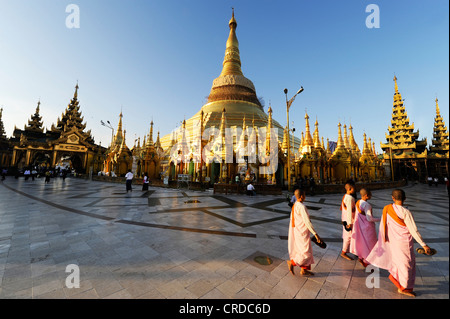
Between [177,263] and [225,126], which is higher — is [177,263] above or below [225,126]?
below

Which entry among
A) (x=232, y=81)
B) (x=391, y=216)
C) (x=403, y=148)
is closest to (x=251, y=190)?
(x=391, y=216)

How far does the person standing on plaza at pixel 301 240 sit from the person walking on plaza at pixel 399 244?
1044mm

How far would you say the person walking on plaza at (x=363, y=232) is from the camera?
321 cm

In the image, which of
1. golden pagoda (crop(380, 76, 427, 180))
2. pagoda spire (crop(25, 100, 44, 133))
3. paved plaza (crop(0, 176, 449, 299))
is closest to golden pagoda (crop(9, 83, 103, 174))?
pagoda spire (crop(25, 100, 44, 133))

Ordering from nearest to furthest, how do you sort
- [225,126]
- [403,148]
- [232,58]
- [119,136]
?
[225,126] < [119,136] < [403,148] < [232,58]

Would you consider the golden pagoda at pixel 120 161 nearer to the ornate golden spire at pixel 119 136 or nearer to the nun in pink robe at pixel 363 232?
the ornate golden spire at pixel 119 136

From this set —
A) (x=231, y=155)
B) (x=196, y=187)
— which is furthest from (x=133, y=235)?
(x=231, y=155)

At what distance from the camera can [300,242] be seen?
9.55 ft

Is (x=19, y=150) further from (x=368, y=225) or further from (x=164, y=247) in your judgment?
(x=368, y=225)

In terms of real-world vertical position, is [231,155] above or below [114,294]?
above

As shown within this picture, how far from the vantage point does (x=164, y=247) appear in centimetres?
378

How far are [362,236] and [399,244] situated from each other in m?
0.89

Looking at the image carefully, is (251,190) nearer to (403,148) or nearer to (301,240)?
(301,240)
